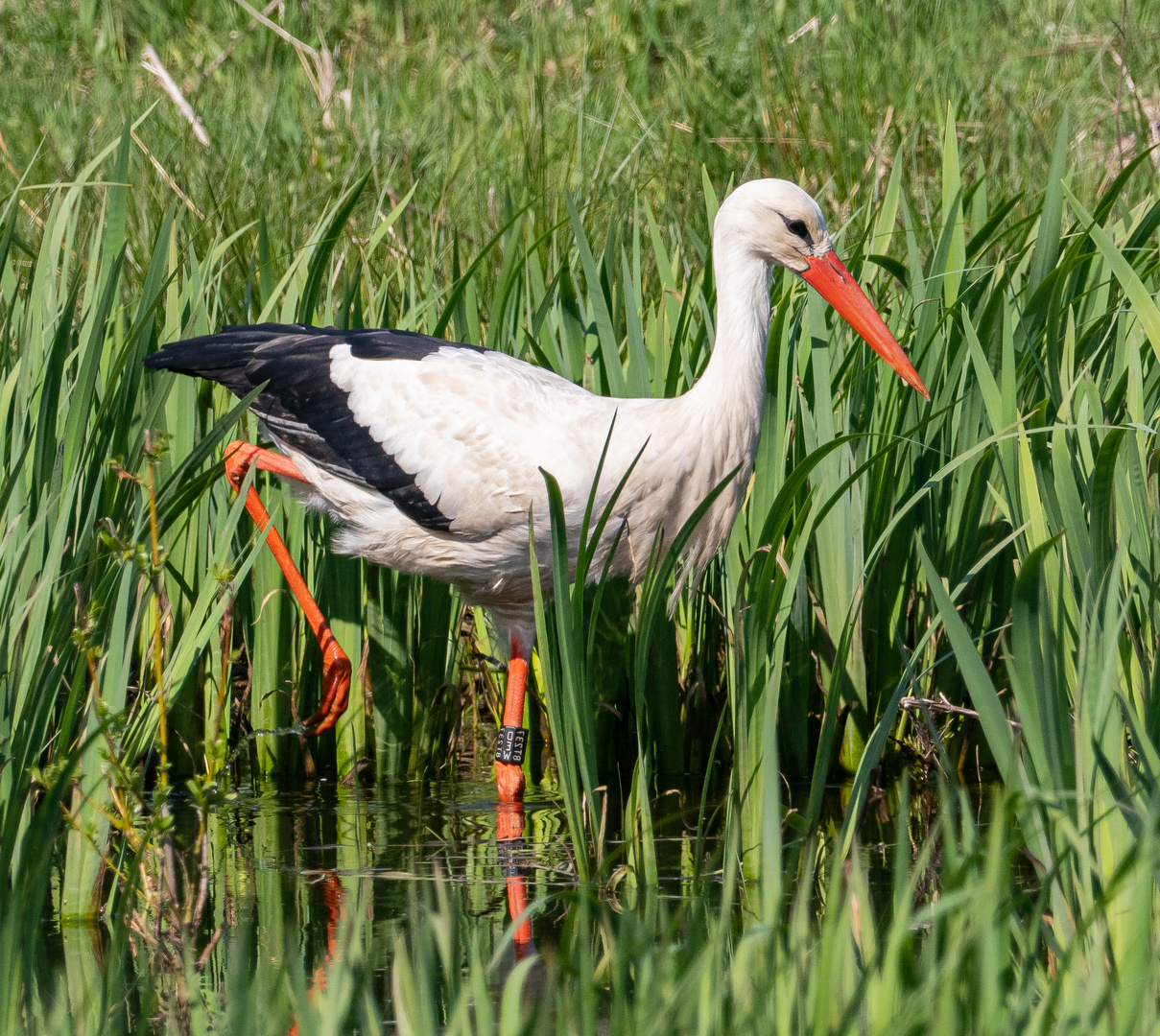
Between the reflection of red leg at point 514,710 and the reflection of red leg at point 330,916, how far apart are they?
2.09ft

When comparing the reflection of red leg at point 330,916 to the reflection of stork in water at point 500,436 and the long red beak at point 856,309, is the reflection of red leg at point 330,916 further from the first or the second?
the long red beak at point 856,309

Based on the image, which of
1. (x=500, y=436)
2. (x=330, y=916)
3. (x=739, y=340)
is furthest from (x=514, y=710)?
(x=739, y=340)

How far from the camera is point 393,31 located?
10359 mm

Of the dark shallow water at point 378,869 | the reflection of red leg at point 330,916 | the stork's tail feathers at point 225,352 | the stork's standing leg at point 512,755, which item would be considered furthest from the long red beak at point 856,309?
the reflection of red leg at point 330,916

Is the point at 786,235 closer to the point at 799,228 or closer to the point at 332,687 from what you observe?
the point at 799,228

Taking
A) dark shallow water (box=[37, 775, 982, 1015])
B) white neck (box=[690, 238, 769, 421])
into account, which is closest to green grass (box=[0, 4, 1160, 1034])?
dark shallow water (box=[37, 775, 982, 1015])

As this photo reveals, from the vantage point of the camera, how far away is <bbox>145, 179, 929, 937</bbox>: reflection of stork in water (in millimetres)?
3309

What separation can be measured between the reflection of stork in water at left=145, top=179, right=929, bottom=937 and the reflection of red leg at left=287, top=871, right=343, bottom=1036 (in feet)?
1.28

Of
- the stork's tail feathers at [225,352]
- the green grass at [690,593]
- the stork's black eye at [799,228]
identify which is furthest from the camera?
the stork's tail feathers at [225,352]

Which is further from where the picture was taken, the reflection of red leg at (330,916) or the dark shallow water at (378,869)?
the dark shallow water at (378,869)

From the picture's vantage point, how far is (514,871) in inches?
124

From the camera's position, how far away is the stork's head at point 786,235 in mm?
3395

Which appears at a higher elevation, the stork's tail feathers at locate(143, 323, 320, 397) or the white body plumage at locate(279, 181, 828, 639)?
the stork's tail feathers at locate(143, 323, 320, 397)

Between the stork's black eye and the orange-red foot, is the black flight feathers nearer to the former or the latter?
the orange-red foot
